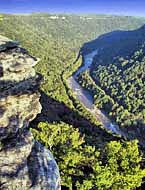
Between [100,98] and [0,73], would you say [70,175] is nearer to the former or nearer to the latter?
[0,73]

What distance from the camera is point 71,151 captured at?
171 feet

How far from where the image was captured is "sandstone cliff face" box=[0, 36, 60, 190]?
29828 mm

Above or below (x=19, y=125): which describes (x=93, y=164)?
below

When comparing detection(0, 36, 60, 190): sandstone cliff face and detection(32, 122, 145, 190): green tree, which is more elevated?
detection(0, 36, 60, 190): sandstone cliff face

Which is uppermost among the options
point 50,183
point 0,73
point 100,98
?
point 0,73

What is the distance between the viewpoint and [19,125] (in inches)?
1275

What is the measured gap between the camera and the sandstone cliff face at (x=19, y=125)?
29.8m

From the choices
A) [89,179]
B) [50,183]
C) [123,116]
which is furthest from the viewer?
[123,116]

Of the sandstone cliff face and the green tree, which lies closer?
the sandstone cliff face

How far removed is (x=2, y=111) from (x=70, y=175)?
21634 mm

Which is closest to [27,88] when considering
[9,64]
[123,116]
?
[9,64]

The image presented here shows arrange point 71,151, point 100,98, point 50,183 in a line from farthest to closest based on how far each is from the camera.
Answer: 1. point 100,98
2. point 71,151
3. point 50,183

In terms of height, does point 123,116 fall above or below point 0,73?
below

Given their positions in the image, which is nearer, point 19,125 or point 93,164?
point 19,125
